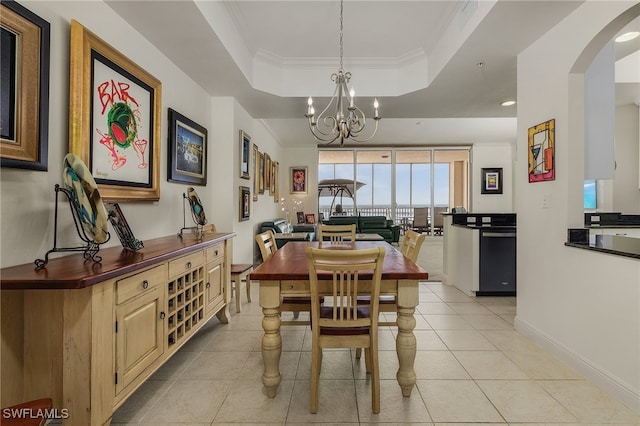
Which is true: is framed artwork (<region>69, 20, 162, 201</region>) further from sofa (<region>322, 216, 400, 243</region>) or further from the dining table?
sofa (<region>322, 216, 400, 243</region>)

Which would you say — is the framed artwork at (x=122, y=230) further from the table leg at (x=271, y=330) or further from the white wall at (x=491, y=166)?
the white wall at (x=491, y=166)

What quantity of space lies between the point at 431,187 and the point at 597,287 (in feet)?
24.8

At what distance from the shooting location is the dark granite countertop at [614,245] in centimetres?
185

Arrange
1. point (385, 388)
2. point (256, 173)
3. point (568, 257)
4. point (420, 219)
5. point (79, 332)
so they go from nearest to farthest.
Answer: point (79, 332), point (385, 388), point (568, 257), point (256, 173), point (420, 219)

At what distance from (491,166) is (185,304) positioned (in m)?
9.22

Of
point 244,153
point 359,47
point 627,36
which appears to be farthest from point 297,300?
point 627,36

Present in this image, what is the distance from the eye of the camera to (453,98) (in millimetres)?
3994

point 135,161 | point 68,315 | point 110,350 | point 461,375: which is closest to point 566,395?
point 461,375

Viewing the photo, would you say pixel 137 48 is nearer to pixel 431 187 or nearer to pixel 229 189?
pixel 229 189

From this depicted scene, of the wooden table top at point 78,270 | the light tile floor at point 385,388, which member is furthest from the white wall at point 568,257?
the wooden table top at point 78,270

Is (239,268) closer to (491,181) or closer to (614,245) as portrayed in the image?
(614,245)

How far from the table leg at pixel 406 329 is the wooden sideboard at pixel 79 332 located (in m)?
1.44

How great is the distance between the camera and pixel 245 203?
15.2 feet

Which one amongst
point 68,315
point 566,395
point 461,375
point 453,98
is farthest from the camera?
point 453,98
